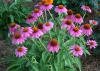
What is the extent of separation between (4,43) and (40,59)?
5.77 ft

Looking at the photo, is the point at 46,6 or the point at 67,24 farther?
the point at 46,6

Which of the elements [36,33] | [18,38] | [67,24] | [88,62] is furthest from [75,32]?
[88,62]

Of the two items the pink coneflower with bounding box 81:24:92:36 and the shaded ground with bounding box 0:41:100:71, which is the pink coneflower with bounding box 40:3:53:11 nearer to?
the pink coneflower with bounding box 81:24:92:36

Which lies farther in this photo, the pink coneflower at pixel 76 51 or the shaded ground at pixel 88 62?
the shaded ground at pixel 88 62

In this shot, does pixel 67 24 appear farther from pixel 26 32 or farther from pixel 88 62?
pixel 88 62

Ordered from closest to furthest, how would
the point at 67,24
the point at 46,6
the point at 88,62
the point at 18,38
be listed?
the point at 18,38 → the point at 67,24 → the point at 46,6 → the point at 88,62

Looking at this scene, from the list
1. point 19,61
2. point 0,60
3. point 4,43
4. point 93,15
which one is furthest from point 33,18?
point 93,15

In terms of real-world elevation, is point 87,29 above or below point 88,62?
above

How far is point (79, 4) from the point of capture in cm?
588

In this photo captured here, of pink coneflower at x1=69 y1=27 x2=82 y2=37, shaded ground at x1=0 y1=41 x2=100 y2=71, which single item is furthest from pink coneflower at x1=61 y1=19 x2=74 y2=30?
shaded ground at x1=0 y1=41 x2=100 y2=71

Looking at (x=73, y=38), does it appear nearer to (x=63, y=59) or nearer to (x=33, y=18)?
(x=63, y=59)

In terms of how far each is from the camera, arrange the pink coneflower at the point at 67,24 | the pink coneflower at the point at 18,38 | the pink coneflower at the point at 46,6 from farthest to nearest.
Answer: the pink coneflower at the point at 46,6 → the pink coneflower at the point at 67,24 → the pink coneflower at the point at 18,38

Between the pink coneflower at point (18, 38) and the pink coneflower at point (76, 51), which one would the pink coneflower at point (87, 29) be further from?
the pink coneflower at point (18, 38)

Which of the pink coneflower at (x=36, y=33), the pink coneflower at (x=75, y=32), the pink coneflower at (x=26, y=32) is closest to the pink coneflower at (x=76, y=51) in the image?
the pink coneflower at (x=75, y=32)
